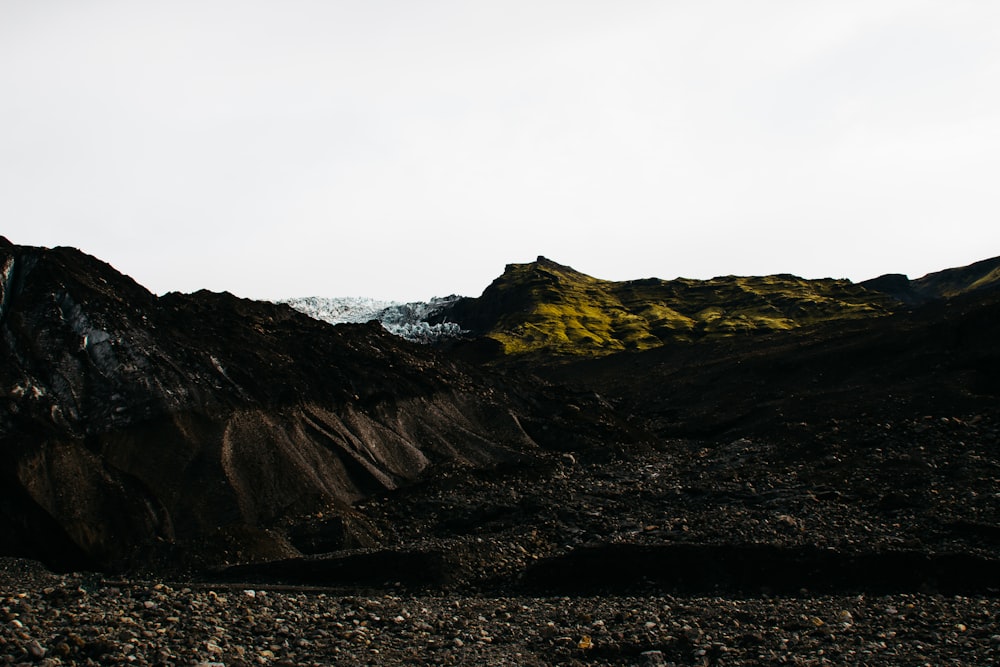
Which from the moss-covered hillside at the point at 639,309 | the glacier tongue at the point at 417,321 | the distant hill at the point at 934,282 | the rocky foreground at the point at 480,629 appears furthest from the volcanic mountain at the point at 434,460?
the distant hill at the point at 934,282

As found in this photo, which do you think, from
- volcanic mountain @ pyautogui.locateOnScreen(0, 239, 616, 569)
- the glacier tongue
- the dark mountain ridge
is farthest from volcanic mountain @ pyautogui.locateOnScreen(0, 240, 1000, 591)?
the glacier tongue

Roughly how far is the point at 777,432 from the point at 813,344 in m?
29.2

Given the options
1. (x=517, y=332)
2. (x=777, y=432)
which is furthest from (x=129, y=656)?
(x=517, y=332)

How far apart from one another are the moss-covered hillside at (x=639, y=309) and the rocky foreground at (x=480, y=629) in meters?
97.8

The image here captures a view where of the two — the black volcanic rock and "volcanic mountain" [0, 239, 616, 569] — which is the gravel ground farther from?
the black volcanic rock

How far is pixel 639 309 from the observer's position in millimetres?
164250

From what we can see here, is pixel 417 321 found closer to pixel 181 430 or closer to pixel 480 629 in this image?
pixel 181 430

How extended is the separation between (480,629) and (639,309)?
14718 cm

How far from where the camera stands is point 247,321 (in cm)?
5112

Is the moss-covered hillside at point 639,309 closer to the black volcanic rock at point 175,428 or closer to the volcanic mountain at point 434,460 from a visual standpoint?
the volcanic mountain at point 434,460

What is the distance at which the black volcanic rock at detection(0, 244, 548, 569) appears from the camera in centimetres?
2878

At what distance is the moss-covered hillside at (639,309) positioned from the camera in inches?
5236

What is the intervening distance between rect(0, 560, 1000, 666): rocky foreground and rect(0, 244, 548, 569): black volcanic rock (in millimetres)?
5799

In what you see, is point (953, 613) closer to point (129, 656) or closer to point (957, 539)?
point (957, 539)
